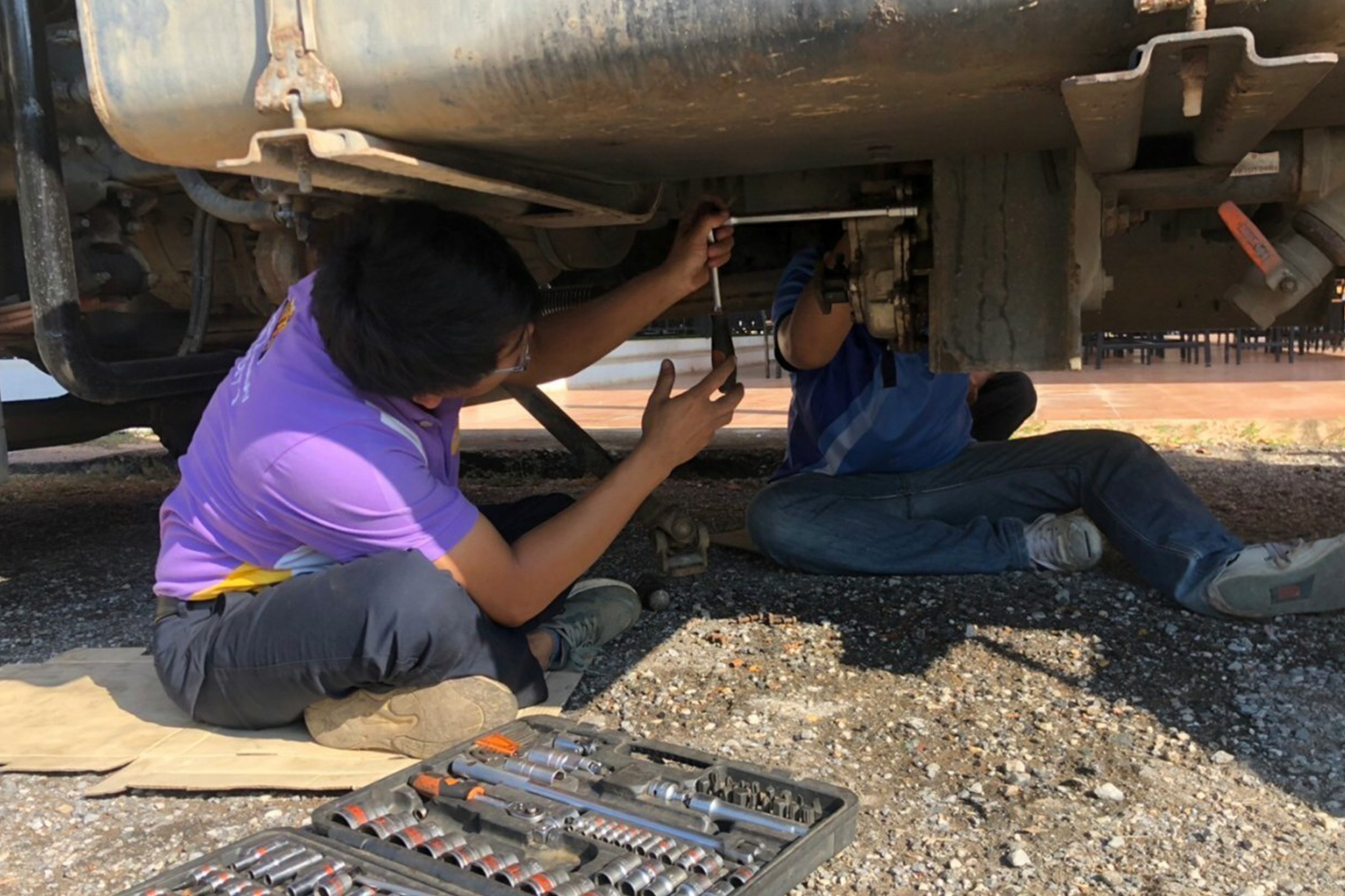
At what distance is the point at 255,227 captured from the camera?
1889mm

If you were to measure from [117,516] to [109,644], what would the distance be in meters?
1.58

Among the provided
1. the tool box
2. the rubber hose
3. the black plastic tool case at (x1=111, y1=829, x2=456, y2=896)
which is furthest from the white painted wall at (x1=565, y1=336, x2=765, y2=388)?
the black plastic tool case at (x1=111, y1=829, x2=456, y2=896)

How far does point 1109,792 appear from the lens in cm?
134

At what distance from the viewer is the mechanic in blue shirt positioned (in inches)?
82.5

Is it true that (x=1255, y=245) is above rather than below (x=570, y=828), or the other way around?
above

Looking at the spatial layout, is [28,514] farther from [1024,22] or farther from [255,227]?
[1024,22]

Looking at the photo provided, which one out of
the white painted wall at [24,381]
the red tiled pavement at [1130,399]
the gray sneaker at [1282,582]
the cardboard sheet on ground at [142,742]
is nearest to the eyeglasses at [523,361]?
the cardboard sheet on ground at [142,742]

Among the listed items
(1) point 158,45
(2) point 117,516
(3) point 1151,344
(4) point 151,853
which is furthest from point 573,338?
(3) point 1151,344

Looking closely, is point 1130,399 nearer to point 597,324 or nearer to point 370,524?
point 597,324

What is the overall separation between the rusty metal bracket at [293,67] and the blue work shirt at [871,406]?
118 cm

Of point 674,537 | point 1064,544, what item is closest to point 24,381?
point 674,537

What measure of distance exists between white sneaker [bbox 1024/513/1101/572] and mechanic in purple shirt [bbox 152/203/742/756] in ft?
3.04

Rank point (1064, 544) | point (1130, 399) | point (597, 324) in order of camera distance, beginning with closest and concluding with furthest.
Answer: point (597, 324), point (1064, 544), point (1130, 399)

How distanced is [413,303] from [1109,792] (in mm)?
1145
